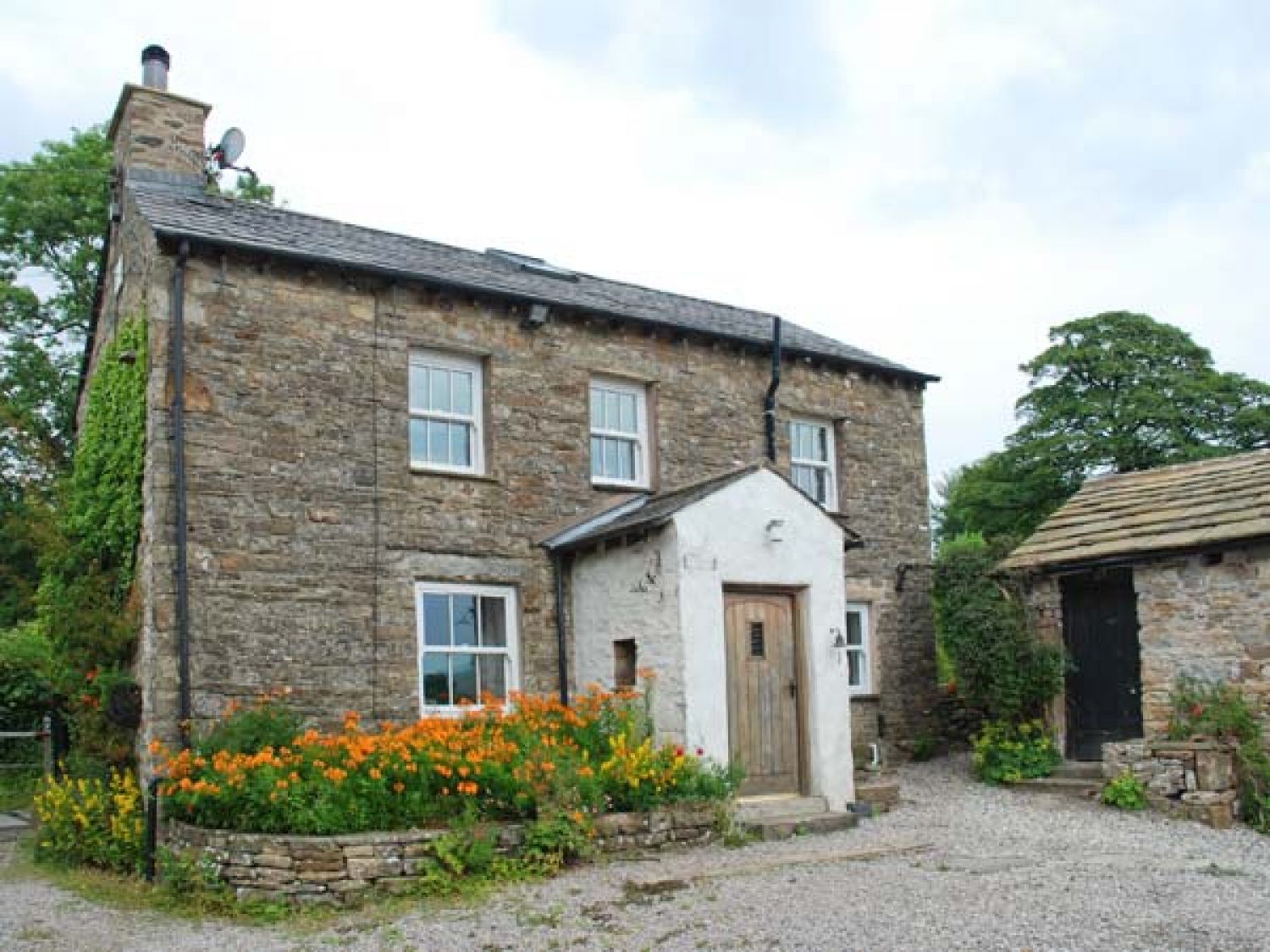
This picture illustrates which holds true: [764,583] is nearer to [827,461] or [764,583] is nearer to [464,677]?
[464,677]

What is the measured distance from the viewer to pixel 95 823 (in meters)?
11.5

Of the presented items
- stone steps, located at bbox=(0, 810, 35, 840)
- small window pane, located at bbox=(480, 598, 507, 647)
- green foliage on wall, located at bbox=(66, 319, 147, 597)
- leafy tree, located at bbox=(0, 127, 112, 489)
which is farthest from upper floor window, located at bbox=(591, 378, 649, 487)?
leafy tree, located at bbox=(0, 127, 112, 489)

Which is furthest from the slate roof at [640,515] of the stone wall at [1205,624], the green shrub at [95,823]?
the green shrub at [95,823]

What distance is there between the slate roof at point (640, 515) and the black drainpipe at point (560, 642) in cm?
23

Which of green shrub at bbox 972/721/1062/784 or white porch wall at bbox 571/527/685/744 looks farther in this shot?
green shrub at bbox 972/721/1062/784

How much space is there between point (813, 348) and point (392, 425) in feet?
21.4

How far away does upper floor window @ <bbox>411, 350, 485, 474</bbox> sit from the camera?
43.9ft

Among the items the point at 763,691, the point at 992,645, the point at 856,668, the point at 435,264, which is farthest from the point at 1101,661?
the point at 435,264

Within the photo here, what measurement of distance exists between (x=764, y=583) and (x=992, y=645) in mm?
3898

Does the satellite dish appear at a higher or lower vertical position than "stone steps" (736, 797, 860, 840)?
higher

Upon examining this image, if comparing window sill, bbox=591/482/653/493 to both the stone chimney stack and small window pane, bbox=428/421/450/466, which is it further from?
the stone chimney stack

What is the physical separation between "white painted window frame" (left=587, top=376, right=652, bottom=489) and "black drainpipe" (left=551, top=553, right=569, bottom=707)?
1371 mm

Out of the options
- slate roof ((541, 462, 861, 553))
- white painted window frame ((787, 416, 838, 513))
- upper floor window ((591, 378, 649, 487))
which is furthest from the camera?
white painted window frame ((787, 416, 838, 513))

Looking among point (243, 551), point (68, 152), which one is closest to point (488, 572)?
point (243, 551)
